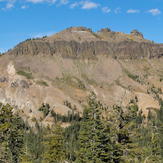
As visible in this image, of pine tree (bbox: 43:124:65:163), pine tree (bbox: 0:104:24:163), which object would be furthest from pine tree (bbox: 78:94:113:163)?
pine tree (bbox: 43:124:65:163)

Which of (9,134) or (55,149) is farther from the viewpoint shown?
(55,149)

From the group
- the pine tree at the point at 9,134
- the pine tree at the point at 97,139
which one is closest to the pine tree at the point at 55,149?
the pine tree at the point at 9,134

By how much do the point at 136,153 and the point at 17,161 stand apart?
91.0 ft

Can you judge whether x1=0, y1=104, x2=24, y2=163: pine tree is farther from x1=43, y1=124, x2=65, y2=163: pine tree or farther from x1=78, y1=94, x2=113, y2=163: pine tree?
x1=78, y1=94, x2=113, y2=163: pine tree

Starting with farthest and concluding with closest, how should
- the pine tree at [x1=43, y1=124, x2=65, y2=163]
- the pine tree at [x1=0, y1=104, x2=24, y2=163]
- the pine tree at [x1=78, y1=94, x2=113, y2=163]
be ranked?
the pine tree at [x1=43, y1=124, x2=65, y2=163] < the pine tree at [x1=78, y1=94, x2=113, y2=163] < the pine tree at [x1=0, y1=104, x2=24, y2=163]

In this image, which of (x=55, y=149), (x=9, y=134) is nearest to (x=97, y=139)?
(x=55, y=149)

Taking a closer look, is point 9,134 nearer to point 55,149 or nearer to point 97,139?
point 55,149

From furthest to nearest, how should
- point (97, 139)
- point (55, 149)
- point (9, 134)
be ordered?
point (55, 149) → point (9, 134) → point (97, 139)

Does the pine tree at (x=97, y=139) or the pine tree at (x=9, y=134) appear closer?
the pine tree at (x=9, y=134)

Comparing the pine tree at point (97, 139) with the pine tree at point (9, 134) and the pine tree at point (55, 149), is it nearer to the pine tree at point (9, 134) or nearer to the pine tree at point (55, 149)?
the pine tree at point (9, 134)

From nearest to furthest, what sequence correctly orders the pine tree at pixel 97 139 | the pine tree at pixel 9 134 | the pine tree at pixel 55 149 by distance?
the pine tree at pixel 9 134
the pine tree at pixel 97 139
the pine tree at pixel 55 149

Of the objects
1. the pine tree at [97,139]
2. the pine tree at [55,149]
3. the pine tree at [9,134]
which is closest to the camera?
the pine tree at [9,134]

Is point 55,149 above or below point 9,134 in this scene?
below

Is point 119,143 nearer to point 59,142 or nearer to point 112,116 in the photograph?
point 112,116
